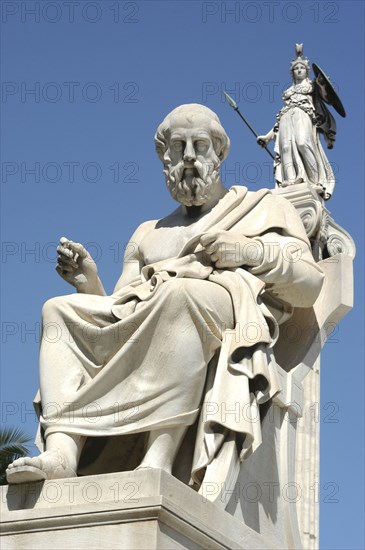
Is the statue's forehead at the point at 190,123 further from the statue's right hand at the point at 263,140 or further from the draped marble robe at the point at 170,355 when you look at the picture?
the statue's right hand at the point at 263,140

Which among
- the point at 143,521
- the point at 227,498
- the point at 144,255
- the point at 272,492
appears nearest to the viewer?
the point at 143,521

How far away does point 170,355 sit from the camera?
720 cm

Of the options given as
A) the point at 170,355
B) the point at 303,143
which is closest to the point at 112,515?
the point at 170,355

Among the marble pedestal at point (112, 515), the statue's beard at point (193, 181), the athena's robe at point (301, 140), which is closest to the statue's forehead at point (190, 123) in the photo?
the statue's beard at point (193, 181)

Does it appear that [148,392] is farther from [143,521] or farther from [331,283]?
[331,283]

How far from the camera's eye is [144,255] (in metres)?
8.22

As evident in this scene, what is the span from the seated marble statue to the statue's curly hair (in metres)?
0.01

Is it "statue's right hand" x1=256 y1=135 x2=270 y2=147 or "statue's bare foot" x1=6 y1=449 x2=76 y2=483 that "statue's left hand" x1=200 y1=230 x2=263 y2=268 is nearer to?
"statue's bare foot" x1=6 y1=449 x2=76 y2=483

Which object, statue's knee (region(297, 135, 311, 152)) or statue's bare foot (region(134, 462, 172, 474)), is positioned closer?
statue's bare foot (region(134, 462, 172, 474))

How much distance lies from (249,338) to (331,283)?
1389 mm

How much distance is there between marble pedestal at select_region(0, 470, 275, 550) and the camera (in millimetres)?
6570

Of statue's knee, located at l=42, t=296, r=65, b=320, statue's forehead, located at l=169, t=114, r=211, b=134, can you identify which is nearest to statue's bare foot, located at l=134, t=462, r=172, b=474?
statue's knee, located at l=42, t=296, r=65, b=320

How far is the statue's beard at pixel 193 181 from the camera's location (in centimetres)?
802

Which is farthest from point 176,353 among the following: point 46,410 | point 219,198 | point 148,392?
point 219,198
